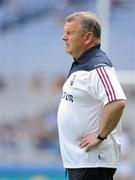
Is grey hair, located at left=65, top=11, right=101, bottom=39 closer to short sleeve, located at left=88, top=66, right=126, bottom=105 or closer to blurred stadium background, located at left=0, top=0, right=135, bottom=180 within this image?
short sleeve, located at left=88, top=66, right=126, bottom=105

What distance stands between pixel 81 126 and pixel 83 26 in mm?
516

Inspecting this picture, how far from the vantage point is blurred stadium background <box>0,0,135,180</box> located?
11.5m

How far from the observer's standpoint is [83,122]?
431 cm

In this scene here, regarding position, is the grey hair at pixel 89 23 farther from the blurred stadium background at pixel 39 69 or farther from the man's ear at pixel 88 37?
the blurred stadium background at pixel 39 69

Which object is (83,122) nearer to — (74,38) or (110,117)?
(110,117)

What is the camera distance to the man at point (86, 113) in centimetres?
428

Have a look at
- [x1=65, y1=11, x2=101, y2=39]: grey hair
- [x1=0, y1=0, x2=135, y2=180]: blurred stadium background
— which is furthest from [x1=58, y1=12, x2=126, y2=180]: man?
[x1=0, y1=0, x2=135, y2=180]: blurred stadium background

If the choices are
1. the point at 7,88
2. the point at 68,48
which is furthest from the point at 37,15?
the point at 68,48

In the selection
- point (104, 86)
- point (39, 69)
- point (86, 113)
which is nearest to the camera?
point (104, 86)

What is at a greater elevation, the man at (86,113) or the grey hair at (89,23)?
the grey hair at (89,23)

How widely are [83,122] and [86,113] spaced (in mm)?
50

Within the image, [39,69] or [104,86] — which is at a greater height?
[39,69]

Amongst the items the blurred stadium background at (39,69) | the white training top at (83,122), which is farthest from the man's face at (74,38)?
the blurred stadium background at (39,69)

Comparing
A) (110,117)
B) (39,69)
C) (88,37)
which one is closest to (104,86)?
(110,117)
